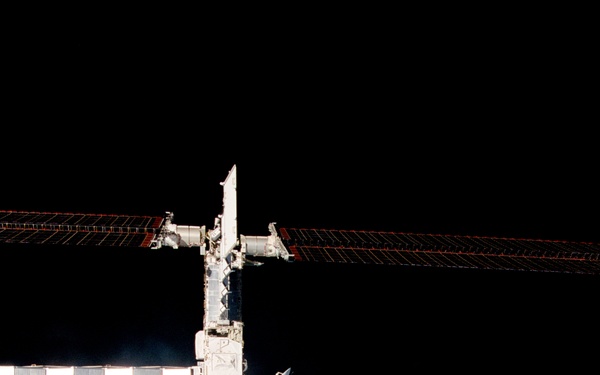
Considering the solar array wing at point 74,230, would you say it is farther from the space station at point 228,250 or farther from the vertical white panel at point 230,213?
the vertical white panel at point 230,213

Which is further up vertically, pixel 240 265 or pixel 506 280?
pixel 506 280

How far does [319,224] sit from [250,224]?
1.44 m

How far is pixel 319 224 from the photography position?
10625 mm

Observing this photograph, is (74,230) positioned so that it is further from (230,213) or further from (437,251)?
(437,251)

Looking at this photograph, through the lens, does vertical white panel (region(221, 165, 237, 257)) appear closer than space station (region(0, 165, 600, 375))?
Yes

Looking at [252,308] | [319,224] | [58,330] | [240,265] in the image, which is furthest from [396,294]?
[58,330]

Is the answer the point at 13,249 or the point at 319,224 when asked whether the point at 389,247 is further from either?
the point at 13,249

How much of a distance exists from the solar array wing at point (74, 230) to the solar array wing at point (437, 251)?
2070 mm

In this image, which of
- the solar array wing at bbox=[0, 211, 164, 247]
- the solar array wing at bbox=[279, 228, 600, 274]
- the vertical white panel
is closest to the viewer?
the vertical white panel

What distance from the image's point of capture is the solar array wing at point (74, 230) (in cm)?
689

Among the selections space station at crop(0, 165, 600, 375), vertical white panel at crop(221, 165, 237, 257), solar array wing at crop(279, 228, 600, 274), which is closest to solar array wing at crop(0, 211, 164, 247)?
space station at crop(0, 165, 600, 375)

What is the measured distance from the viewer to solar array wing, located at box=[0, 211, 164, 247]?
22.6 ft

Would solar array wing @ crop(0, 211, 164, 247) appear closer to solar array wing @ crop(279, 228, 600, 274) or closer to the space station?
the space station

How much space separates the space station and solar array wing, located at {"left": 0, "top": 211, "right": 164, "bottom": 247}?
12mm
